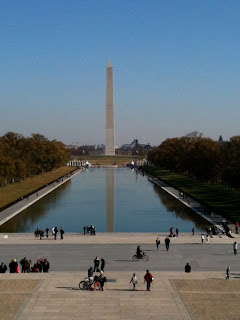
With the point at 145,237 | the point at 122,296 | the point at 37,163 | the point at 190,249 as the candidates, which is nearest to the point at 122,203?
the point at 145,237

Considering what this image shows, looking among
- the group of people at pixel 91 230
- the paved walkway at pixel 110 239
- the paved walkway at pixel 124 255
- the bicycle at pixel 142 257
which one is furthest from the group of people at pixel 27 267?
the group of people at pixel 91 230

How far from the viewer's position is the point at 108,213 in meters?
42.2

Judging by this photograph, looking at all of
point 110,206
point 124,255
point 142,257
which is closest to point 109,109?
point 110,206

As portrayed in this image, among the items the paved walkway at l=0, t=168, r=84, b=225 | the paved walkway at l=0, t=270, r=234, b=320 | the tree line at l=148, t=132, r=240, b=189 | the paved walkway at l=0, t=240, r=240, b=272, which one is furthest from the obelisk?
the paved walkway at l=0, t=270, r=234, b=320

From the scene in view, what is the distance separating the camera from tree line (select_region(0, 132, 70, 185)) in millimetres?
67037

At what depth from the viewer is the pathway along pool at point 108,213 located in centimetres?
3525

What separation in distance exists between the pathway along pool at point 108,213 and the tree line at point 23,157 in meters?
11.3

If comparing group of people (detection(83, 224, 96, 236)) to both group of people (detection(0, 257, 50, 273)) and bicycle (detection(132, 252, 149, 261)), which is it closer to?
bicycle (detection(132, 252, 149, 261))

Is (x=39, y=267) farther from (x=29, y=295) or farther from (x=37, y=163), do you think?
(x=37, y=163)

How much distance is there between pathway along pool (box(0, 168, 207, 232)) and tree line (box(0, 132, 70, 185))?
11.3 meters

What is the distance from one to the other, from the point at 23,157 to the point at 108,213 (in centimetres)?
4605

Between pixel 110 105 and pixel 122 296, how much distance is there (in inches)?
4993

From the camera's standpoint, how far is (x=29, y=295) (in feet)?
54.5

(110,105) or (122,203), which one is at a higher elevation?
(110,105)
